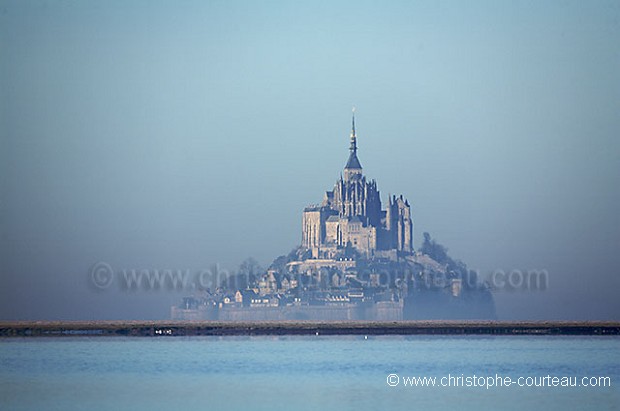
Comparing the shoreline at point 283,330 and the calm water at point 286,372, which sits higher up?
the shoreline at point 283,330

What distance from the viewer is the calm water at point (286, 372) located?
201 feet

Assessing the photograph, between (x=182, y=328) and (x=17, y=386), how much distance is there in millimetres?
78459

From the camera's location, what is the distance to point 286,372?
80125 mm

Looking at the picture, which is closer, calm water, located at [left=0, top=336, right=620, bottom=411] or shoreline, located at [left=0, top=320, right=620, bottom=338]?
calm water, located at [left=0, top=336, right=620, bottom=411]

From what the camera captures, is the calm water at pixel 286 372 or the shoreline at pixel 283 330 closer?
the calm water at pixel 286 372

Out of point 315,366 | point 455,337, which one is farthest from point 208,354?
point 455,337

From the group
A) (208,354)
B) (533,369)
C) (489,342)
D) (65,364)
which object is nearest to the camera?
(533,369)

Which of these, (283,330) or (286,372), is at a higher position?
(283,330)

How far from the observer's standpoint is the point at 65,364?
89.0m

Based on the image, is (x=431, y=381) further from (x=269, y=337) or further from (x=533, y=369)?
(x=269, y=337)

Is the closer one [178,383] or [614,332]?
[178,383]

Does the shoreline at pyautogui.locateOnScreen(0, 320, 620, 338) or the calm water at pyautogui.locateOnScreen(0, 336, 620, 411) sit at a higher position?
the shoreline at pyautogui.locateOnScreen(0, 320, 620, 338)

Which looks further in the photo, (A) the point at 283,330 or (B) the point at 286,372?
(A) the point at 283,330

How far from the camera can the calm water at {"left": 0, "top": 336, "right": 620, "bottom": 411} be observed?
61.2 meters
